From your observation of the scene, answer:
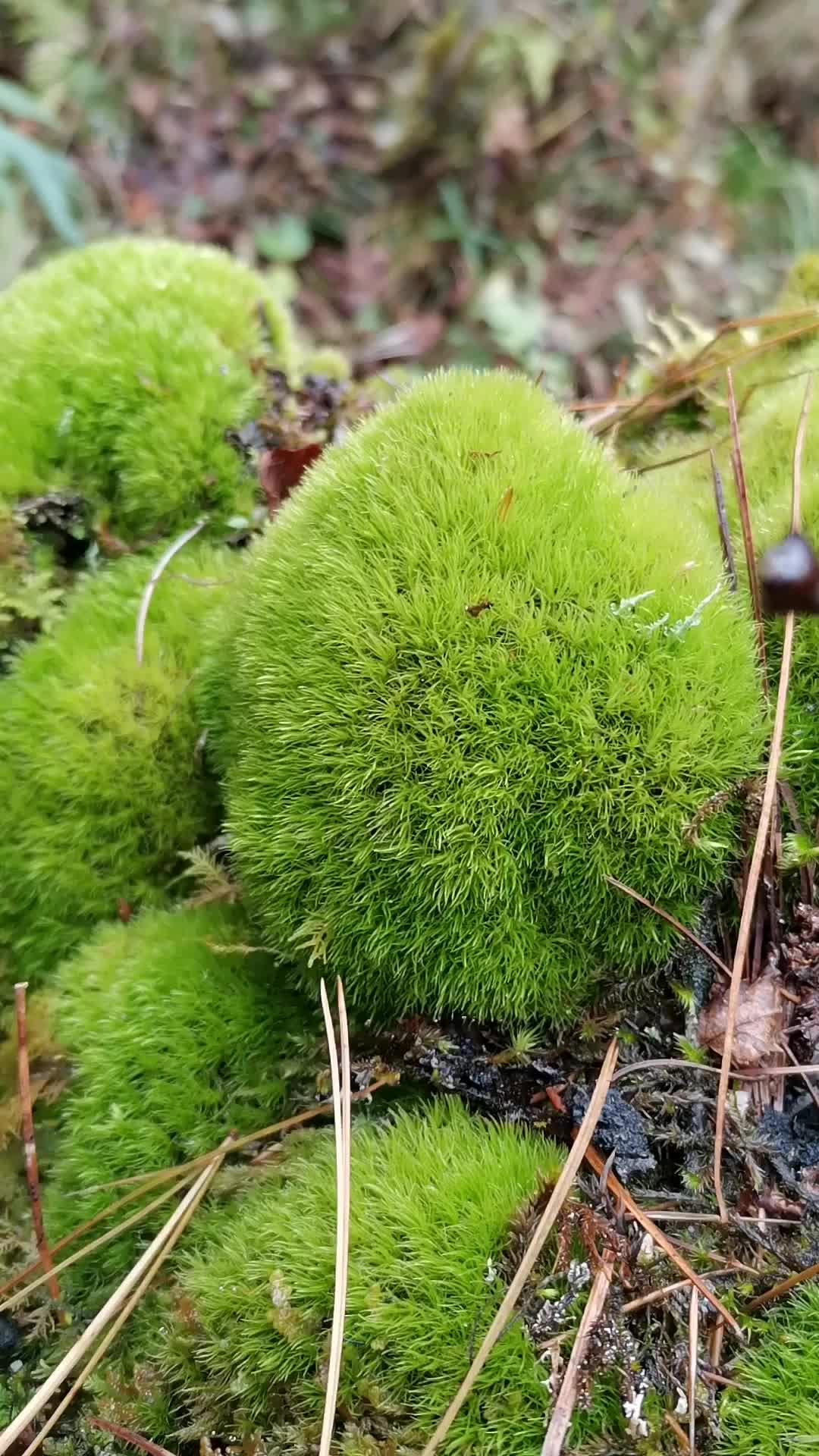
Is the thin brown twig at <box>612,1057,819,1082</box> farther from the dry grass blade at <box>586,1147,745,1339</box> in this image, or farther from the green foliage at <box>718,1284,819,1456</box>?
the green foliage at <box>718,1284,819,1456</box>

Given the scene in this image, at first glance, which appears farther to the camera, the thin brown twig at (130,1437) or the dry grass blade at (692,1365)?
the thin brown twig at (130,1437)

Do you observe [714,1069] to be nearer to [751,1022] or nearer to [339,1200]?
[751,1022]

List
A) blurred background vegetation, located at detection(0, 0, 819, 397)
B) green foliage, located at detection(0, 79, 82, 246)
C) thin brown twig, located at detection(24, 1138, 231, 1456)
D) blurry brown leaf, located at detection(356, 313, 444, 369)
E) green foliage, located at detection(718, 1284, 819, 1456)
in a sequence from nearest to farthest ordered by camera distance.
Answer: green foliage, located at detection(718, 1284, 819, 1456) < thin brown twig, located at detection(24, 1138, 231, 1456) < green foliage, located at detection(0, 79, 82, 246) < blurry brown leaf, located at detection(356, 313, 444, 369) < blurred background vegetation, located at detection(0, 0, 819, 397)

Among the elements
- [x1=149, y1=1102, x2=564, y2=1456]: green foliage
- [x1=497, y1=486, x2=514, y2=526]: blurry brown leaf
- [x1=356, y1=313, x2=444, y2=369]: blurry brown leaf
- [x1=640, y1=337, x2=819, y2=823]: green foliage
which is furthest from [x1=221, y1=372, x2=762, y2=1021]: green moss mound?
[x1=356, y1=313, x2=444, y2=369]: blurry brown leaf

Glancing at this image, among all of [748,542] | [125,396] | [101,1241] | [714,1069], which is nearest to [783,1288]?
[714,1069]

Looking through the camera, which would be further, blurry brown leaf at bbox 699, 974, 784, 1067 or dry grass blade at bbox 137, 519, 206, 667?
dry grass blade at bbox 137, 519, 206, 667

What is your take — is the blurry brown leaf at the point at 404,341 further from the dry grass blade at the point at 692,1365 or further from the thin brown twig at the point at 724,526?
the dry grass blade at the point at 692,1365

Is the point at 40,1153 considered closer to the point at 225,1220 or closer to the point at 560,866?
the point at 225,1220

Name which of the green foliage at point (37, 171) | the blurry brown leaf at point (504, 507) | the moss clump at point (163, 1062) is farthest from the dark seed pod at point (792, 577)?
the green foliage at point (37, 171)
